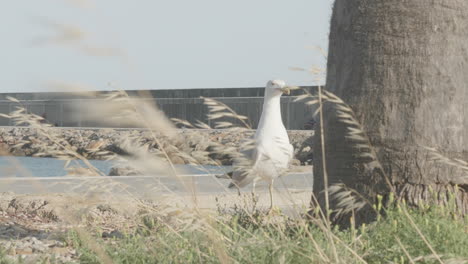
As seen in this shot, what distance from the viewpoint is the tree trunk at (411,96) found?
18.5 ft

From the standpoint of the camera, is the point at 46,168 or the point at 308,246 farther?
the point at 46,168

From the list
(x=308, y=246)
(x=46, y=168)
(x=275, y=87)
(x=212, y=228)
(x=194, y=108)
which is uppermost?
(x=275, y=87)

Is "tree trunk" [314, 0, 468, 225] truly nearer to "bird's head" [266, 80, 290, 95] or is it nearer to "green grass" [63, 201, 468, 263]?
"green grass" [63, 201, 468, 263]

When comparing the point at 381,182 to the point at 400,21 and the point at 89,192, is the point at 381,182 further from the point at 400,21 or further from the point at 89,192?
the point at 89,192

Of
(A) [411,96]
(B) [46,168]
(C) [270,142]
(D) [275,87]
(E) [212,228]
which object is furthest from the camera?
(B) [46,168]

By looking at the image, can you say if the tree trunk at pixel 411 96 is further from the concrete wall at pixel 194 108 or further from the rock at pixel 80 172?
the concrete wall at pixel 194 108

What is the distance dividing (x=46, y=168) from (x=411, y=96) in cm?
2967

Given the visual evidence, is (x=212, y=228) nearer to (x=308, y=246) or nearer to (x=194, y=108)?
(x=308, y=246)

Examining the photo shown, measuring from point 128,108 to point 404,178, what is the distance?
2.46m

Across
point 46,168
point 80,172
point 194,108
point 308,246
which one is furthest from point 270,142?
point 194,108

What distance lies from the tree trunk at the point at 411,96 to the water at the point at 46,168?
44.1 inches

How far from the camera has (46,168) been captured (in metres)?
33.9

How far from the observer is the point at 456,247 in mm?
4215

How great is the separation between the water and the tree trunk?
3.68ft
